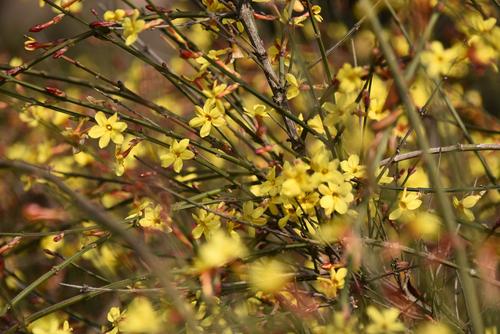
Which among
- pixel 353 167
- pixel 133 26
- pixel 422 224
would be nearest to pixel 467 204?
pixel 422 224

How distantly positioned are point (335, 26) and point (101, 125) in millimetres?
1700

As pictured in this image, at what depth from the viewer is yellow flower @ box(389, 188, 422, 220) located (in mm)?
1535

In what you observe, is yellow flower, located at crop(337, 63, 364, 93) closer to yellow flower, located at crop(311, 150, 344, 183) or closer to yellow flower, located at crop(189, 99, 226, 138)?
yellow flower, located at crop(311, 150, 344, 183)

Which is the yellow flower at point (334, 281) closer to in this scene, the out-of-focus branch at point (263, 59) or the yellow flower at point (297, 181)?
the yellow flower at point (297, 181)

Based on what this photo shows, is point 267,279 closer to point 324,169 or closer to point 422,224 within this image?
point 324,169

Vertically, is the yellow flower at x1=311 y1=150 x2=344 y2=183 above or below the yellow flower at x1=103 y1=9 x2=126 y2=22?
below

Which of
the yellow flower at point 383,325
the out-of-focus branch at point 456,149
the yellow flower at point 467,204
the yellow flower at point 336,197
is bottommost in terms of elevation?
the yellow flower at point 383,325

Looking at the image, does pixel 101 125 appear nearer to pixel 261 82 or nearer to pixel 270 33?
pixel 261 82

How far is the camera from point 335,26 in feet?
9.86

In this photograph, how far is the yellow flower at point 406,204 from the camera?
5.04ft

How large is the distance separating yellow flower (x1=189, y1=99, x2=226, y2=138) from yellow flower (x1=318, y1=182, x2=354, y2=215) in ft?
1.03

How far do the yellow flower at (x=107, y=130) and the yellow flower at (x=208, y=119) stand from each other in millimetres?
189

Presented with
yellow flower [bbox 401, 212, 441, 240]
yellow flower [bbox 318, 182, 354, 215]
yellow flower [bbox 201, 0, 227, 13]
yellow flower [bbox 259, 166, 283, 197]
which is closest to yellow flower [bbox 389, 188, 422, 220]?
yellow flower [bbox 401, 212, 441, 240]

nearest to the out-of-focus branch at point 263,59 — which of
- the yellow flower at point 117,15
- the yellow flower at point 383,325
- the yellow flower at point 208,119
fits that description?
the yellow flower at point 208,119
